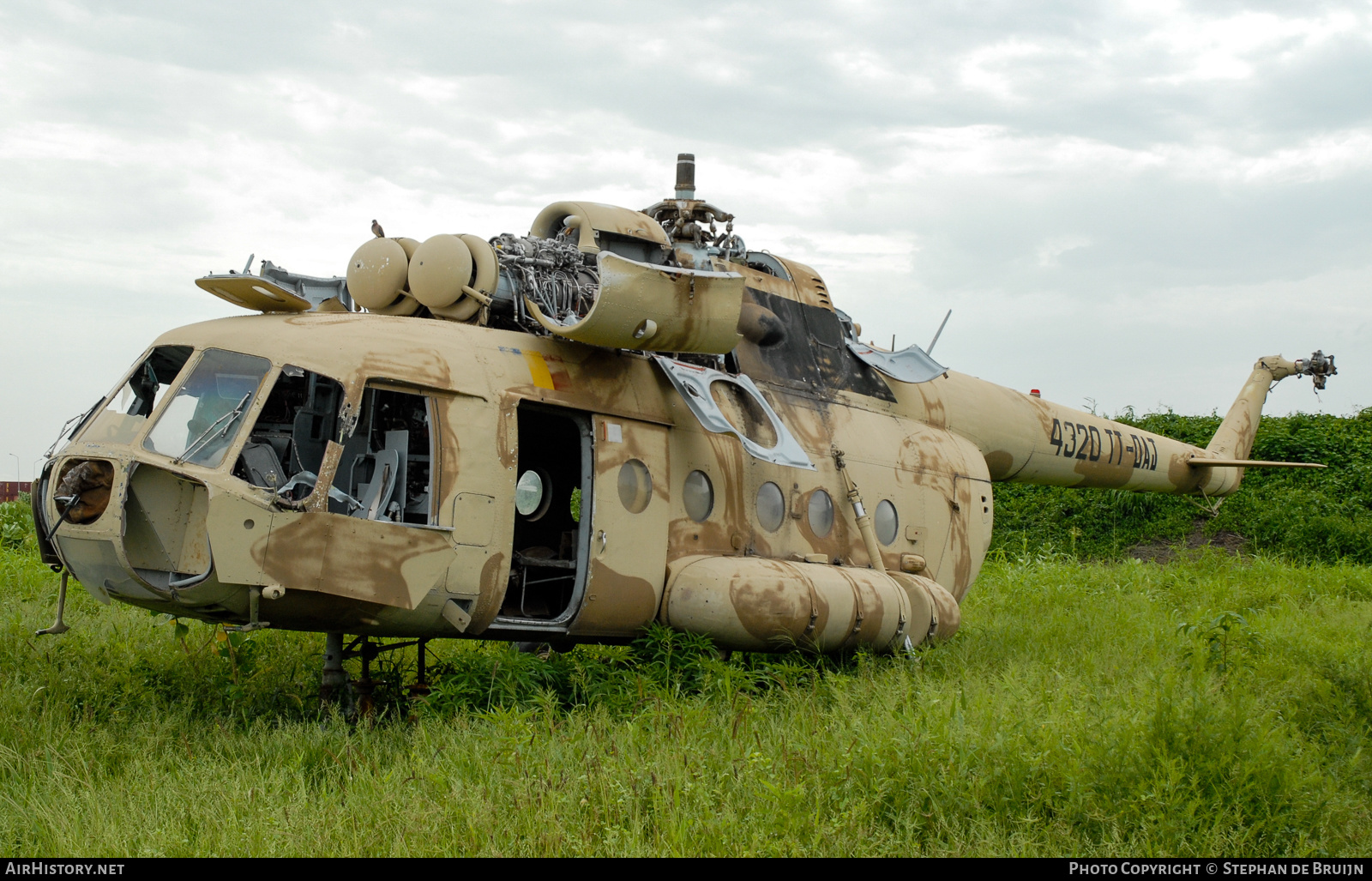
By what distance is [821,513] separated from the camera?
9.19m

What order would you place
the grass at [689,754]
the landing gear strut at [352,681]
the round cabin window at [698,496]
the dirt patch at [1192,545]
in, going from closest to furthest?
the grass at [689,754] < the landing gear strut at [352,681] < the round cabin window at [698,496] < the dirt patch at [1192,545]

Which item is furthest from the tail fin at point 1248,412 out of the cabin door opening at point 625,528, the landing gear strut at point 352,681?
the landing gear strut at point 352,681

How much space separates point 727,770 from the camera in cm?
573

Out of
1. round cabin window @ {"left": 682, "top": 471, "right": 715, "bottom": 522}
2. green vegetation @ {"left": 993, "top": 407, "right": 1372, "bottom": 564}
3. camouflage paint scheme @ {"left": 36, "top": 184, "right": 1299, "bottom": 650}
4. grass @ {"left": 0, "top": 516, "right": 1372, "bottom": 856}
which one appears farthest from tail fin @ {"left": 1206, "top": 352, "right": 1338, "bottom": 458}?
round cabin window @ {"left": 682, "top": 471, "right": 715, "bottom": 522}

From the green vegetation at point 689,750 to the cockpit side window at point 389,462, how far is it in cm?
118

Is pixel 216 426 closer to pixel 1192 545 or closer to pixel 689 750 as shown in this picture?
pixel 689 750

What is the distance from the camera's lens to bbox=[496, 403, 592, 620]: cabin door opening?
7.84m

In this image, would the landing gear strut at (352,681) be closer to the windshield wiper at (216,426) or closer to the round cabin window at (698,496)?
the windshield wiper at (216,426)

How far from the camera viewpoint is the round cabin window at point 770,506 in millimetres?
8734

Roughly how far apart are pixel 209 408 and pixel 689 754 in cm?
333

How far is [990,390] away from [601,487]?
19.1 ft
